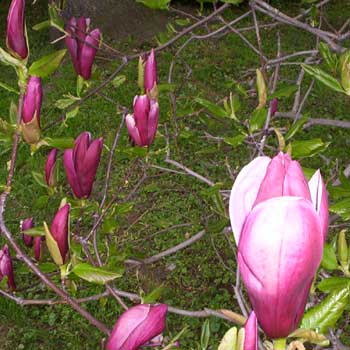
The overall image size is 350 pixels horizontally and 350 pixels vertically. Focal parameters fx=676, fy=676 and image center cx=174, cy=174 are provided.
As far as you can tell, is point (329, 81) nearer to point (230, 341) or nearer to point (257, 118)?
point (257, 118)

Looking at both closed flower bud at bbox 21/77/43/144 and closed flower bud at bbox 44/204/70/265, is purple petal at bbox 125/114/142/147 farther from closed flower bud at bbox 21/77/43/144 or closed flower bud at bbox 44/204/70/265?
closed flower bud at bbox 44/204/70/265

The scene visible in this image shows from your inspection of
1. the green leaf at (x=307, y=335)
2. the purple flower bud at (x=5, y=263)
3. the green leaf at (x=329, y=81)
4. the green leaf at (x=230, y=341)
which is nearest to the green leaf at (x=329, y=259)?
the green leaf at (x=329, y=81)

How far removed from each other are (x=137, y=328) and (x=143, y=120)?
28.9 inches

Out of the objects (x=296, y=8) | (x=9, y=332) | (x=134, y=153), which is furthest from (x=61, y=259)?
(x=296, y=8)

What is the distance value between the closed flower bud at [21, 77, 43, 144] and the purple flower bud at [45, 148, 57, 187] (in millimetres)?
185

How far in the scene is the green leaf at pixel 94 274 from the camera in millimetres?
965

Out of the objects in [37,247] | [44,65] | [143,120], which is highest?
[44,65]

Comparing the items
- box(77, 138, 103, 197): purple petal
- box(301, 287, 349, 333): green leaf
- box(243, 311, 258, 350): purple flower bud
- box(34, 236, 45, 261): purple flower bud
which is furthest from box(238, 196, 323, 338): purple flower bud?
box(34, 236, 45, 261): purple flower bud

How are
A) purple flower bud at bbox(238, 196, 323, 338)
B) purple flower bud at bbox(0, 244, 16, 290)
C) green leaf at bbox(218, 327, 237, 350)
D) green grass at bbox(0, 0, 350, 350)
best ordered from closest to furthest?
purple flower bud at bbox(238, 196, 323, 338) < green leaf at bbox(218, 327, 237, 350) < purple flower bud at bbox(0, 244, 16, 290) < green grass at bbox(0, 0, 350, 350)

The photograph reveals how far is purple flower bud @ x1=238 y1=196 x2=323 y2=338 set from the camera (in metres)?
0.54

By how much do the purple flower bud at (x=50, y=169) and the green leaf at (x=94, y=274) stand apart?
47 centimetres

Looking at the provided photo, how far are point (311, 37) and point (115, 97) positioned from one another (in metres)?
1.87

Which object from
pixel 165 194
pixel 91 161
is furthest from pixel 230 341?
pixel 165 194

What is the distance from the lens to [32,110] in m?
1.16
